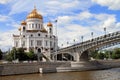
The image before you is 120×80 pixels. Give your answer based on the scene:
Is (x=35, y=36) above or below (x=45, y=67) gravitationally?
above

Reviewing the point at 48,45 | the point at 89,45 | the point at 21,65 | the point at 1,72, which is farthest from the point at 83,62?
the point at 48,45

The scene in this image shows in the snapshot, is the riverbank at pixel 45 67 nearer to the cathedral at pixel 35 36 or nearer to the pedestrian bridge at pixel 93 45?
the pedestrian bridge at pixel 93 45

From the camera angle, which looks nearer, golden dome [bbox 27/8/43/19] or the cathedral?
the cathedral

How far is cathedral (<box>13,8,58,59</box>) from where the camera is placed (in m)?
119

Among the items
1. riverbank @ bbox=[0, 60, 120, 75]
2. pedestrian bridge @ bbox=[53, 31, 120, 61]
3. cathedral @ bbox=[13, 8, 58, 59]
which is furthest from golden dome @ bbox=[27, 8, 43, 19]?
riverbank @ bbox=[0, 60, 120, 75]

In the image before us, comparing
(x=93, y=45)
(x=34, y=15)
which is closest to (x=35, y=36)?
(x=34, y=15)

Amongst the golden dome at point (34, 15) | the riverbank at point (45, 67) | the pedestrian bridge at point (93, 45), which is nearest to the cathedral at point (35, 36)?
the golden dome at point (34, 15)

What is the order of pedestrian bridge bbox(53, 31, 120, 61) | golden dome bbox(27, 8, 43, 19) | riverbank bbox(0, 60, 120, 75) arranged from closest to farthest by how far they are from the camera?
riverbank bbox(0, 60, 120, 75) < pedestrian bridge bbox(53, 31, 120, 61) < golden dome bbox(27, 8, 43, 19)

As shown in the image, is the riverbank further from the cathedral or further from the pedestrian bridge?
the cathedral

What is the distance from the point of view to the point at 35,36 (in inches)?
4700

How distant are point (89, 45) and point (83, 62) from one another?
17.4ft

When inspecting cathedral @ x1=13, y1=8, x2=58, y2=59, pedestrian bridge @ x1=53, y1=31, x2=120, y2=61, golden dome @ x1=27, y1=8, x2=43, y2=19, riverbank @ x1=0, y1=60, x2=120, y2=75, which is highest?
golden dome @ x1=27, y1=8, x2=43, y2=19

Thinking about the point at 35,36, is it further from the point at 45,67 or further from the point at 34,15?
the point at 45,67

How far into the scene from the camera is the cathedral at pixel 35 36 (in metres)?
119
